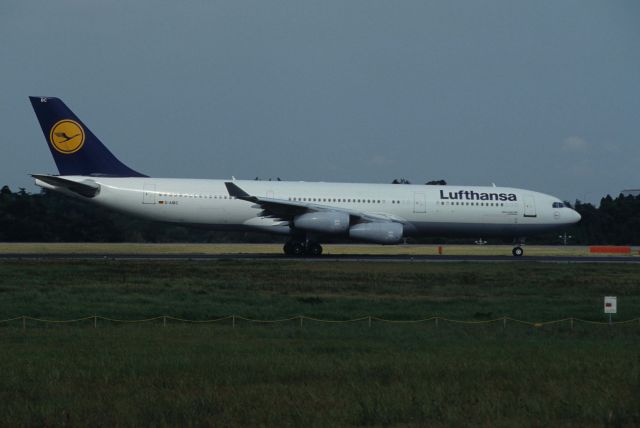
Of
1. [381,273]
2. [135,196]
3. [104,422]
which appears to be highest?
[135,196]

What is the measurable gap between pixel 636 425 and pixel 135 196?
130 ft

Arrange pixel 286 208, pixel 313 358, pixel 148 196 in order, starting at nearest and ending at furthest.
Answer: pixel 313 358 → pixel 286 208 → pixel 148 196

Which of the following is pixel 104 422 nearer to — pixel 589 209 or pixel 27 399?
pixel 27 399

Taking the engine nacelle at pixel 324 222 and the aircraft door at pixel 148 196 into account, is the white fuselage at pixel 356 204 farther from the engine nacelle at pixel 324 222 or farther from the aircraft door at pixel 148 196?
the engine nacelle at pixel 324 222

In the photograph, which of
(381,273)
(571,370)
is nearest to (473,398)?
(571,370)

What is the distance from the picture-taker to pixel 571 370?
1468 cm

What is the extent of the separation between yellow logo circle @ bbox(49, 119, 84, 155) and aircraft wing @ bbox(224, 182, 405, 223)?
357 inches

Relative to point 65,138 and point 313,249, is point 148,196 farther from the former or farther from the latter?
point 313,249

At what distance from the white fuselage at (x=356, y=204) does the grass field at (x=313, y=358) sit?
15426mm

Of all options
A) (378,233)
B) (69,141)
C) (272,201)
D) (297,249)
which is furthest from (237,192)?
(69,141)

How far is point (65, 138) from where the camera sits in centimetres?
4850

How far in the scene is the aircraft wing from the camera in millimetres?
45781

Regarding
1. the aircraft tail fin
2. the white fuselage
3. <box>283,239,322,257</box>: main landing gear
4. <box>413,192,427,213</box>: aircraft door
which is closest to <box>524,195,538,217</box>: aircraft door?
the white fuselage

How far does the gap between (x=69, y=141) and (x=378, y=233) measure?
17.3 m
